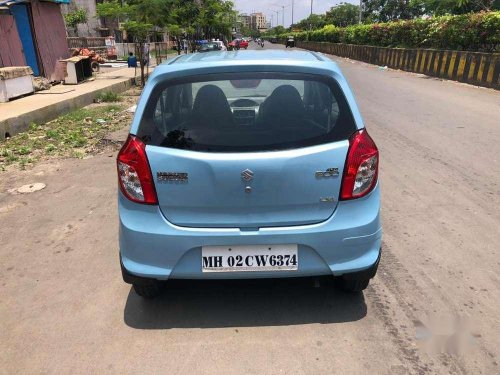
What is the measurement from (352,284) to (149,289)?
136cm

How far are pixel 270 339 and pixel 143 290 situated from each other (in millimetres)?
923

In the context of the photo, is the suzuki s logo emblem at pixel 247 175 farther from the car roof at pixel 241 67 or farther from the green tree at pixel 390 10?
the green tree at pixel 390 10

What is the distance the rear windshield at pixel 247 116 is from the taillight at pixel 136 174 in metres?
0.09

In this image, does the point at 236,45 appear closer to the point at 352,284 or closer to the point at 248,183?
the point at 352,284

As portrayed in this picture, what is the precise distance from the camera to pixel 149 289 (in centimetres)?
305

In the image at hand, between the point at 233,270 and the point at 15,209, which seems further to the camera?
the point at 15,209

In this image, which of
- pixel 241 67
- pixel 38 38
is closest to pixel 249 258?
pixel 241 67

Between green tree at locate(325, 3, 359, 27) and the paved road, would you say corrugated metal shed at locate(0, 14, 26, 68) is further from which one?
green tree at locate(325, 3, 359, 27)

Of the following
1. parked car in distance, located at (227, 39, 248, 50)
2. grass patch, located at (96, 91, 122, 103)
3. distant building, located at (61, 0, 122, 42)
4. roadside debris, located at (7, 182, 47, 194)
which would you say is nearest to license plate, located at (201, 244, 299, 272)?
roadside debris, located at (7, 182, 47, 194)

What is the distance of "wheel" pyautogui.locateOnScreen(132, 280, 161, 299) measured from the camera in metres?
2.99

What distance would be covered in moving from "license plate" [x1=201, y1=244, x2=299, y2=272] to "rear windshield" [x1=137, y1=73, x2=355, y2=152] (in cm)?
59

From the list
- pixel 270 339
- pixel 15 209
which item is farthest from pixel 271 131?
pixel 15 209

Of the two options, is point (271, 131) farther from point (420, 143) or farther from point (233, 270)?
point (420, 143)

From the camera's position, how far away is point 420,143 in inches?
285
